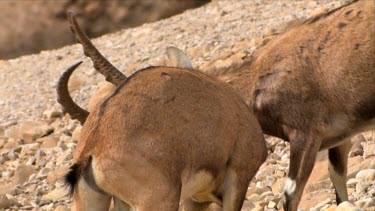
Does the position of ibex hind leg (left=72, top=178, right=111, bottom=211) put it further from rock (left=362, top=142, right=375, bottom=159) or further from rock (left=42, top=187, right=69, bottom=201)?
rock (left=42, top=187, right=69, bottom=201)

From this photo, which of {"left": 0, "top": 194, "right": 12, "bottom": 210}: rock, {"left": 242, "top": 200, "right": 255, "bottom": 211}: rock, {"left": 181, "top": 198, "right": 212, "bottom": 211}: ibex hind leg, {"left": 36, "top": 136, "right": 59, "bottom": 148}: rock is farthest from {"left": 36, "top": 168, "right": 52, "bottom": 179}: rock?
{"left": 181, "top": 198, "right": 212, "bottom": 211}: ibex hind leg

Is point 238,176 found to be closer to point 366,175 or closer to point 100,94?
point 366,175

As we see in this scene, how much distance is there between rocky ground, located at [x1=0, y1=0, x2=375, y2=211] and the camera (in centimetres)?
1184

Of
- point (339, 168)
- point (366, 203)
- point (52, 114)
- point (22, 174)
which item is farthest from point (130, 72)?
point (366, 203)

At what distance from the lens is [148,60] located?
17203mm

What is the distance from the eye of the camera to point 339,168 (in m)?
11.2

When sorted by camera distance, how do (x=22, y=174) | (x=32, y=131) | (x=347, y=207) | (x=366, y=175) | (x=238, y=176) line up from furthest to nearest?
(x=32, y=131), (x=22, y=174), (x=366, y=175), (x=347, y=207), (x=238, y=176)

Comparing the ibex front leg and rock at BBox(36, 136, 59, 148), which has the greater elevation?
the ibex front leg

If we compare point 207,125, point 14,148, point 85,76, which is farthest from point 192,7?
point 207,125

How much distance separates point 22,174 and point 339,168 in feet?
14.5

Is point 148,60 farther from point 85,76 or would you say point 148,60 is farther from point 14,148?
point 14,148

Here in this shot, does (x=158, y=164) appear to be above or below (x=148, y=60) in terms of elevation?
above

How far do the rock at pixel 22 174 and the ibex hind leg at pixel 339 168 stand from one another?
4217mm

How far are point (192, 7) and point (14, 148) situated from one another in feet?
20.3
